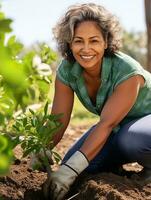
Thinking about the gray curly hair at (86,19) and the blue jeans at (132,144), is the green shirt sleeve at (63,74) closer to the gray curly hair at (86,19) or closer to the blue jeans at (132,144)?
the gray curly hair at (86,19)

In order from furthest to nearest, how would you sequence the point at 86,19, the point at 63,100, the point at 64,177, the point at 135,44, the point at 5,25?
the point at 135,44
the point at 63,100
the point at 86,19
the point at 64,177
the point at 5,25

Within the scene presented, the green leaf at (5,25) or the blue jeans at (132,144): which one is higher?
the green leaf at (5,25)

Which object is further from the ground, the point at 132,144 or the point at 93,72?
the point at 93,72

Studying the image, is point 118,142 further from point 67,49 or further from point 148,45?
point 148,45

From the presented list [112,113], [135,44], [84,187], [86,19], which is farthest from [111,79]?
[135,44]

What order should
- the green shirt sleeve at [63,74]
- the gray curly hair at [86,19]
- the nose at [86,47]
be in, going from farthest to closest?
1. the green shirt sleeve at [63,74]
2. the gray curly hair at [86,19]
3. the nose at [86,47]

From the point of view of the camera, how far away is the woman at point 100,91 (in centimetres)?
238

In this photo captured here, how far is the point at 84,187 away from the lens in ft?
7.53

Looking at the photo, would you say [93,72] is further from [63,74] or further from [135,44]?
[135,44]

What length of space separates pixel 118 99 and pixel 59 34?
0.58 m

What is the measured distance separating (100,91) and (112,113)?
0.27 metres

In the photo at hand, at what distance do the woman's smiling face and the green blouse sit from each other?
11 centimetres

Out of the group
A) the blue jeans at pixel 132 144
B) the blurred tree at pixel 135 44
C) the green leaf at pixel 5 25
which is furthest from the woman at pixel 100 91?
the blurred tree at pixel 135 44

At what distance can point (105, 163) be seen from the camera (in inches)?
116
